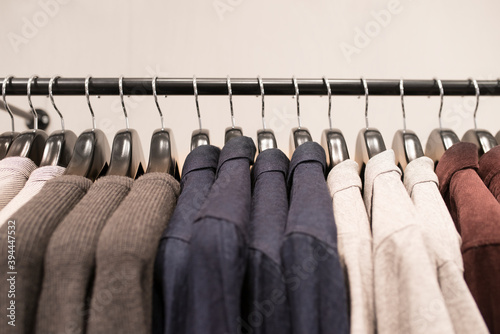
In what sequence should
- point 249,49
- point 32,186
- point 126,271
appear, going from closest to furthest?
point 126,271, point 32,186, point 249,49

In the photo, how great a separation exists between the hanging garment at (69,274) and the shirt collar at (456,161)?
19.9 inches

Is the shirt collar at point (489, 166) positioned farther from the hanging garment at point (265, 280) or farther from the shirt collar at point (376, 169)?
the hanging garment at point (265, 280)

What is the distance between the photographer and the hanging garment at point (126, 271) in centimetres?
36

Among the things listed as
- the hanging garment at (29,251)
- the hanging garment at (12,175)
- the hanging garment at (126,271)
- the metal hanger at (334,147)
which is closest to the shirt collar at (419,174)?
the metal hanger at (334,147)

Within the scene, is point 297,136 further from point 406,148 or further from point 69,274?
point 69,274

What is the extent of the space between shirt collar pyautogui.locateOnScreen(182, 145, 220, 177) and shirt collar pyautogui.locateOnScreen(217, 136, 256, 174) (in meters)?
0.02

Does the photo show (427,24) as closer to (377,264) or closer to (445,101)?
(445,101)

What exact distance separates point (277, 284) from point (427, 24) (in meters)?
1.19

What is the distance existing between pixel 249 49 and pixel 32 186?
0.88 m

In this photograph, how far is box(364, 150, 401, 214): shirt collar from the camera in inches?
20.8

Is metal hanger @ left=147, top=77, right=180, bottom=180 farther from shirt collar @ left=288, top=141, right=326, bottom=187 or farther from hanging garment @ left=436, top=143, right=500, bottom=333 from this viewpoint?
hanging garment @ left=436, top=143, right=500, bottom=333

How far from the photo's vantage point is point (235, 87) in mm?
664

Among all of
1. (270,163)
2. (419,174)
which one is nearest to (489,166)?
(419,174)

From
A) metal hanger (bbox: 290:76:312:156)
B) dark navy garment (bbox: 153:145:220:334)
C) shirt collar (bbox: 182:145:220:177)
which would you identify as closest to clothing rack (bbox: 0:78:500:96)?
metal hanger (bbox: 290:76:312:156)
